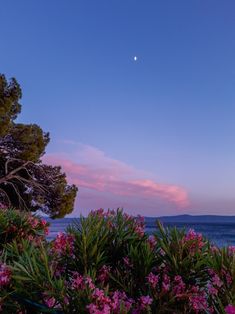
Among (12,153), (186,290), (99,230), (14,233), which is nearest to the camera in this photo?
(186,290)

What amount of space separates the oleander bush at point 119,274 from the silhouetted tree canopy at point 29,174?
17020mm

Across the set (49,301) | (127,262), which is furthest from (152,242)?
(49,301)

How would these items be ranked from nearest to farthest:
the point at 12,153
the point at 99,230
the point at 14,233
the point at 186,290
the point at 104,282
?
the point at 186,290
the point at 104,282
the point at 99,230
the point at 14,233
the point at 12,153

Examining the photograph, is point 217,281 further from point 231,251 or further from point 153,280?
point 153,280

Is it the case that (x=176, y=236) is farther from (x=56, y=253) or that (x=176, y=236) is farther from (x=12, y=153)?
(x=12, y=153)

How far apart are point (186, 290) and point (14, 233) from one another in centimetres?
302

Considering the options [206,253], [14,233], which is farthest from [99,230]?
[14,233]

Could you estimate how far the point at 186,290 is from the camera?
3055mm

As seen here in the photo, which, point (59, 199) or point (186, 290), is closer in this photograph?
point (186, 290)

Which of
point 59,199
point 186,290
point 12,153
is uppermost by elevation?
point 12,153

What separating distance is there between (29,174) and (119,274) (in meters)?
18.7

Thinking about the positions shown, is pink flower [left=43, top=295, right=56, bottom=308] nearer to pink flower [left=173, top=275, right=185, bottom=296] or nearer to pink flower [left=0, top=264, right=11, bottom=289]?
pink flower [left=0, top=264, right=11, bottom=289]

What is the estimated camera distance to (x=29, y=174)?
21.4 metres

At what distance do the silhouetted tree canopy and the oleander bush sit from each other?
1702 centimetres
